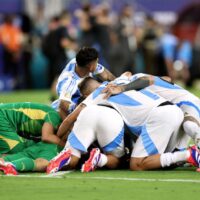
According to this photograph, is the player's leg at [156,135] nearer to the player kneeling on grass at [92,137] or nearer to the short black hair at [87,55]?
the player kneeling on grass at [92,137]

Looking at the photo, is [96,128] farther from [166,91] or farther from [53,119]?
[166,91]

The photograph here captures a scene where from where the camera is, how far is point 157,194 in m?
9.83

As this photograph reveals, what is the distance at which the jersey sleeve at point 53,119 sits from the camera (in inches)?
486

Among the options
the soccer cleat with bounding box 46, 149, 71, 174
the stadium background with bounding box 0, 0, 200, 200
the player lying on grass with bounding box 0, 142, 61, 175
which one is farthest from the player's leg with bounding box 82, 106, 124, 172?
the stadium background with bounding box 0, 0, 200, 200

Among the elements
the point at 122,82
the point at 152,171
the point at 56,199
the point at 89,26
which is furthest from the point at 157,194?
the point at 89,26

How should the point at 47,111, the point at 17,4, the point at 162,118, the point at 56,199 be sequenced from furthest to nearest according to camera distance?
the point at 17,4 < the point at 47,111 < the point at 162,118 < the point at 56,199

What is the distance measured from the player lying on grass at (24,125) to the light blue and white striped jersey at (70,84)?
72 cm

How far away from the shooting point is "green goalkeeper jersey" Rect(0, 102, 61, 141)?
12.4m

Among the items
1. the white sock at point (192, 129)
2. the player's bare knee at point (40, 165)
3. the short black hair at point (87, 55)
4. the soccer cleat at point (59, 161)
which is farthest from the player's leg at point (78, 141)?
the short black hair at point (87, 55)

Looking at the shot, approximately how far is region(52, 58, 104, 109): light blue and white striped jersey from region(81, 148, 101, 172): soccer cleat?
1700 millimetres

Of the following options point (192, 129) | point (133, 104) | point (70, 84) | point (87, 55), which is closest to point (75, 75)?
point (70, 84)

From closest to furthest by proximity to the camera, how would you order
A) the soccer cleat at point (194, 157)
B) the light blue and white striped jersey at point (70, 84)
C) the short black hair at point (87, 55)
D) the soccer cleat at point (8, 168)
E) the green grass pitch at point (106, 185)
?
the green grass pitch at point (106, 185), the soccer cleat at point (8, 168), the soccer cleat at point (194, 157), the short black hair at point (87, 55), the light blue and white striped jersey at point (70, 84)

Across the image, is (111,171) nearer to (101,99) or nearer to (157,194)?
(101,99)

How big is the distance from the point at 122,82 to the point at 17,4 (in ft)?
67.7
